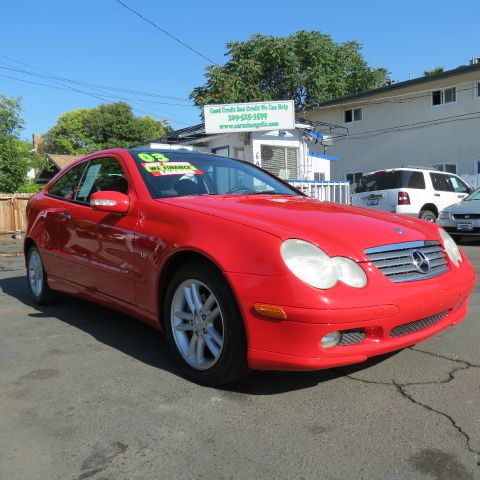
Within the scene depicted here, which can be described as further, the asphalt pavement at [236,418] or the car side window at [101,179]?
the car side window at [101,179]

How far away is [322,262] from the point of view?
9.04 ft

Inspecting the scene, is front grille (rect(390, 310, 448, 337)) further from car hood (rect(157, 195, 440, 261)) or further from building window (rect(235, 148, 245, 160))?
building window (rect(235, 148, 245, 160))

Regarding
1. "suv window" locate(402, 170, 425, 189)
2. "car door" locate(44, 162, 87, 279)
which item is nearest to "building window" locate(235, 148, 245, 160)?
"suv window" locate(402, 170, 425, 189)

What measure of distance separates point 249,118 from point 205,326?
46.3 ft

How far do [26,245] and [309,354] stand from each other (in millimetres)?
4118

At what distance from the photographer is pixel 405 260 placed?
3.04 meters

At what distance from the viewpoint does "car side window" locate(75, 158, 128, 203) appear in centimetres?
415

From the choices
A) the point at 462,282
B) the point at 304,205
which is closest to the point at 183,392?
the point at 304,205

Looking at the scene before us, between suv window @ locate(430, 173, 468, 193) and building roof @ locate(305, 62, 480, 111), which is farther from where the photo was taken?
building roof @ locate(305, 62, 480, 111)

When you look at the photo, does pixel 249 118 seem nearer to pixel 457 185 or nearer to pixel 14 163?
pixel 457 185

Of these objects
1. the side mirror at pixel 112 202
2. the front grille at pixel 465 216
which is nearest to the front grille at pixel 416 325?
the side mirror at pixel 112 202

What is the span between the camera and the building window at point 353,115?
26.5 meters

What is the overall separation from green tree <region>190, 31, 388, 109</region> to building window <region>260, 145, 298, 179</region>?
16378 mm

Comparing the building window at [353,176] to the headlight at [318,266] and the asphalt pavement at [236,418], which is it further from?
the headlight at [318,266]
